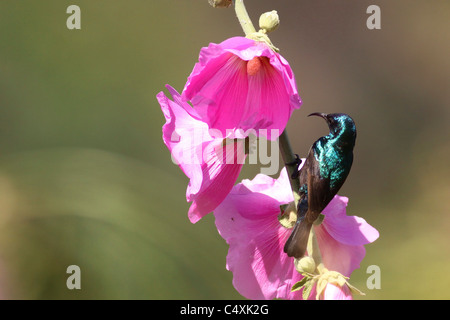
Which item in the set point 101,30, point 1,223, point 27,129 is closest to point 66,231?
point 1,223

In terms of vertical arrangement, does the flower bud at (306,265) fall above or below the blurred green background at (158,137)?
below

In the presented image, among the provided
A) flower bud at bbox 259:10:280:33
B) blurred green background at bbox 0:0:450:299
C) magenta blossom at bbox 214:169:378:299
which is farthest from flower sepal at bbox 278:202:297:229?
blurred green background at bbox 0:0:450:299

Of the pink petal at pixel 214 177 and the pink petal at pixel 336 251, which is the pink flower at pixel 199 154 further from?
the pink petal at pixel 336 251

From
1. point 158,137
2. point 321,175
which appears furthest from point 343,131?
point 158,137

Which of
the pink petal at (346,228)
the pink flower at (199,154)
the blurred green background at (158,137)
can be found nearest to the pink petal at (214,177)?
the pink flower at (199,154)

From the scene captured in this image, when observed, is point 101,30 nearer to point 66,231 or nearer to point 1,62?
point 1,62

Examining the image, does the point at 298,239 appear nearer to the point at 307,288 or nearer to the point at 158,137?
the point at 307,288

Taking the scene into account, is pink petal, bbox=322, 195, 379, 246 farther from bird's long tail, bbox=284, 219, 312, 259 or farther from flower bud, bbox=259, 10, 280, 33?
flower bud, bbox=259, 10, 280, 33
